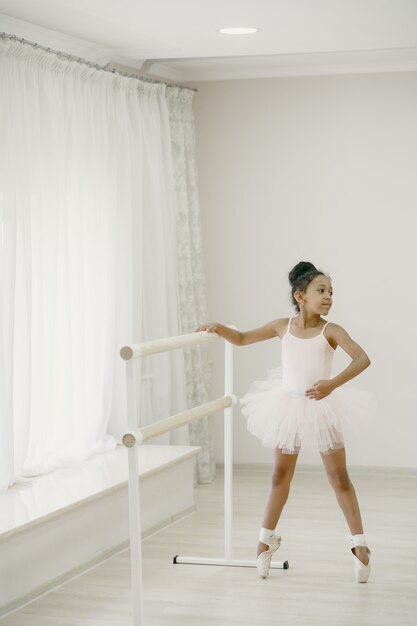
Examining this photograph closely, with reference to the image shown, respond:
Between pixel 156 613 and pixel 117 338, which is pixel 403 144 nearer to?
pixel 117 338

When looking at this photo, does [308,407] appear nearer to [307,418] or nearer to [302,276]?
[307,418]

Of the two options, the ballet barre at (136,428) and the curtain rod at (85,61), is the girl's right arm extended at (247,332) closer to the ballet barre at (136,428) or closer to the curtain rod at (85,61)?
the ballet barre at (136,428)

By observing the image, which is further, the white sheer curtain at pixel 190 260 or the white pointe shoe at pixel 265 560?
the white sheer curtain at pixel 190 260

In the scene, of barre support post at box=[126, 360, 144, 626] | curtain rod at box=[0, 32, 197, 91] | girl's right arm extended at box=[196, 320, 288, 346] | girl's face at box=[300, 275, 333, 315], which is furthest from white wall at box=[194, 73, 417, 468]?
barre support post at box=[126, 360, 144, 626]

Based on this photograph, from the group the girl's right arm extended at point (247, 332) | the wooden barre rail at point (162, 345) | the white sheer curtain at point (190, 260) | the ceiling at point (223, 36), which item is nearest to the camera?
the wooden barre rail at point (162, 345)

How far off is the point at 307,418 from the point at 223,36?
197cm

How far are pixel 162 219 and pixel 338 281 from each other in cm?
118

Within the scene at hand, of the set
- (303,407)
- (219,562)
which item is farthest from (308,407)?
(219,562)

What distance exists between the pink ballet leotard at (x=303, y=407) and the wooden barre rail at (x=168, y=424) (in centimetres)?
16

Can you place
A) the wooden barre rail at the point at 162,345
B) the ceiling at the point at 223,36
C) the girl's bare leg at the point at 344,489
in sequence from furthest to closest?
1. the ceiling at the point at 223,36
2. the girl's bare leg at the point at 344,489
3. the wooden barre rail at the point at 162,345

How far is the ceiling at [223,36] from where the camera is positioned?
13.2 feet

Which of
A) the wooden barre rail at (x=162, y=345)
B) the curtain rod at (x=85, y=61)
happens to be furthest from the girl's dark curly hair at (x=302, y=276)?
the curtain rod at (x=85, y=61)

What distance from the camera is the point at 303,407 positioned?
12.2 feet

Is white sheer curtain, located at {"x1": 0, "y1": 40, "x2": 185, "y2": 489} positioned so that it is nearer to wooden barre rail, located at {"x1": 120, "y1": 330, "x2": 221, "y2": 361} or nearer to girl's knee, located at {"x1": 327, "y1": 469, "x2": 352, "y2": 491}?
wooden barre rail, located at {"x1": 120, "y1": 330, "x2": 221, "y2": 361}
